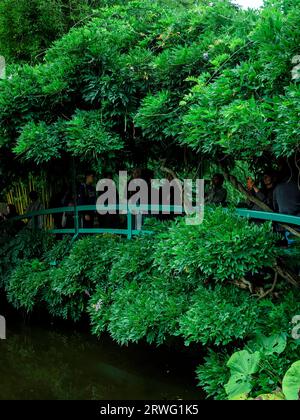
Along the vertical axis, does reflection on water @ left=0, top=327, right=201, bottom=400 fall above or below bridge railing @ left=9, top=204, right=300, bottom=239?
below

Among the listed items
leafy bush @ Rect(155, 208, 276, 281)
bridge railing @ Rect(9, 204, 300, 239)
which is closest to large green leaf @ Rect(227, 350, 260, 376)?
leafy bush @ Rect(155, 208, 276, 281)

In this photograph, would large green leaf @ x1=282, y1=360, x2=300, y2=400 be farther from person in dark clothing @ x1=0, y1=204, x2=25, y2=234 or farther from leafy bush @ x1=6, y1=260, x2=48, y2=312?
person in dark clothing @ x1=0, y1=204, x2=25, y2=234

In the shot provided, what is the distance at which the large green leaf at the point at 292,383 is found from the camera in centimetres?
355

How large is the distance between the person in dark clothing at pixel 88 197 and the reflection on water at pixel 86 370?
5.01ft

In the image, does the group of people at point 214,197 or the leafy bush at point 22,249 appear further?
the leafy bush at point 22,249

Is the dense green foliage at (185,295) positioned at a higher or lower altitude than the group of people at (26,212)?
lower

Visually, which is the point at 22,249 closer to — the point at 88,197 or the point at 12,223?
the point at 12,223

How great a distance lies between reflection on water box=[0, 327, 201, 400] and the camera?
5.23 meters

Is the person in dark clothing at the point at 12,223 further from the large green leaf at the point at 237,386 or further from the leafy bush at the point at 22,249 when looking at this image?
the large green leaf at the point at 237,386

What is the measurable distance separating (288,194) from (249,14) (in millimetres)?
1652

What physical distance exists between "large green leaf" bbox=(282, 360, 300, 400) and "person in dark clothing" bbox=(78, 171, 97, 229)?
4058mm

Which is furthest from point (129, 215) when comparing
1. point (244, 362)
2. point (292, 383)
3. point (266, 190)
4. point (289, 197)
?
point (292, 383)

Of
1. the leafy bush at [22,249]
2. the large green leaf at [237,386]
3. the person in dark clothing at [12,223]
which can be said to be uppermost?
the person in dark clothing at [12,223]

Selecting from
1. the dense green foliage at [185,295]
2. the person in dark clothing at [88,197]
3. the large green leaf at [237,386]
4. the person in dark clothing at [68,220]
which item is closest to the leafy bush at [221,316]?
the dense green foliage at [185,295]
